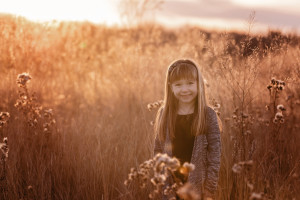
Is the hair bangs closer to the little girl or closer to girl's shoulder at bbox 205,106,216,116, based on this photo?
the little girl

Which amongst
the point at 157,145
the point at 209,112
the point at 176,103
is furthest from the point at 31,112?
the point at 209,112

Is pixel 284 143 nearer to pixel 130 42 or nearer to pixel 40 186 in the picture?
pixel 40 186

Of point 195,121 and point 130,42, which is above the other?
point 130,42

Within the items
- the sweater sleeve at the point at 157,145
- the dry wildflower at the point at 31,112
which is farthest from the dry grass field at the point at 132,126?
the sweater sleeve at the point at 157,145

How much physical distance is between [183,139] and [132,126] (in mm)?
1562

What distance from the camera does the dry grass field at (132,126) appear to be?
2820mm

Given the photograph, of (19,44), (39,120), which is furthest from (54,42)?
(39,120)

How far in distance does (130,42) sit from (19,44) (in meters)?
2.96

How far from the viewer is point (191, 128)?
2.59 metres

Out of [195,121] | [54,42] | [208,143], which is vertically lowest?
[208,143]

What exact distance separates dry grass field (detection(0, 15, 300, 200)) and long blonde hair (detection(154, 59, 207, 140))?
36 centimetres

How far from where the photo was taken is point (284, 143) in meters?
3.44

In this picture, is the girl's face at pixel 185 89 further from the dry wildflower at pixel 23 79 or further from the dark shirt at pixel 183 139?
the dry wildflower at pixel 23 79

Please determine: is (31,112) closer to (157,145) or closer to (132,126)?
(132,126)
